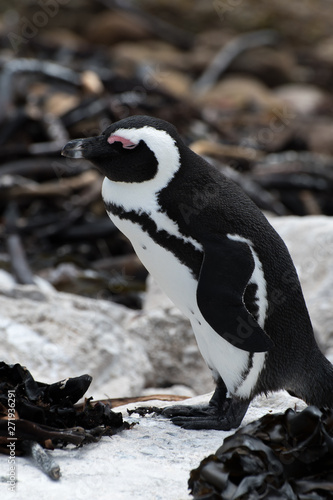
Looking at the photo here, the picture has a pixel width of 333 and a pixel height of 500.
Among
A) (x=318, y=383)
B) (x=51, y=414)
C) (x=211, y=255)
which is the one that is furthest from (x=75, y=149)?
(x=318, y=383)

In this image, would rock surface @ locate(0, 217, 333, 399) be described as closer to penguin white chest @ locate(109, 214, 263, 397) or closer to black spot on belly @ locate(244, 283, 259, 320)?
penguin white chest @ locate(109, 214, 263, 397)

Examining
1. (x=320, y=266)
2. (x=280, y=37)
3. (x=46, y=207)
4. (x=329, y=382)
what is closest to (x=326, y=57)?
(x=280, y=37)

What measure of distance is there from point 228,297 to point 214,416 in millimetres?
450

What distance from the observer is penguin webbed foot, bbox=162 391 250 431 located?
2.15m

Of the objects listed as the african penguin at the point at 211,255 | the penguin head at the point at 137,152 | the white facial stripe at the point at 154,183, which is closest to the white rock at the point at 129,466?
the african penguin at the point at 211,255

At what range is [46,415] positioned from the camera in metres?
1.92

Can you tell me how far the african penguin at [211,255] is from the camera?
1.96 meters

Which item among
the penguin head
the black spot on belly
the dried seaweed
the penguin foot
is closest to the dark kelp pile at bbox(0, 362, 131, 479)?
the dried seaweed

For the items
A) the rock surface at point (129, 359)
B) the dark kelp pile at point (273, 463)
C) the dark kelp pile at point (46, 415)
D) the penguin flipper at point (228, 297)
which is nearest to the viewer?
the dark kelp pile at point (273, 463)

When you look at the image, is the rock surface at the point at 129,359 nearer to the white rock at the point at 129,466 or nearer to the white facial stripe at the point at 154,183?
the white rock at the point at 129,466

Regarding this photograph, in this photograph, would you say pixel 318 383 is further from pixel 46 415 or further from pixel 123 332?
pixel 123 332

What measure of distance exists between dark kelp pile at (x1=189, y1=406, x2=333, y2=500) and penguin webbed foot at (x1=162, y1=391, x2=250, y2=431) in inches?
15.3

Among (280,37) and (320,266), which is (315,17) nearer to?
(280,37)

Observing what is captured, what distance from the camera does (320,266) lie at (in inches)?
137
